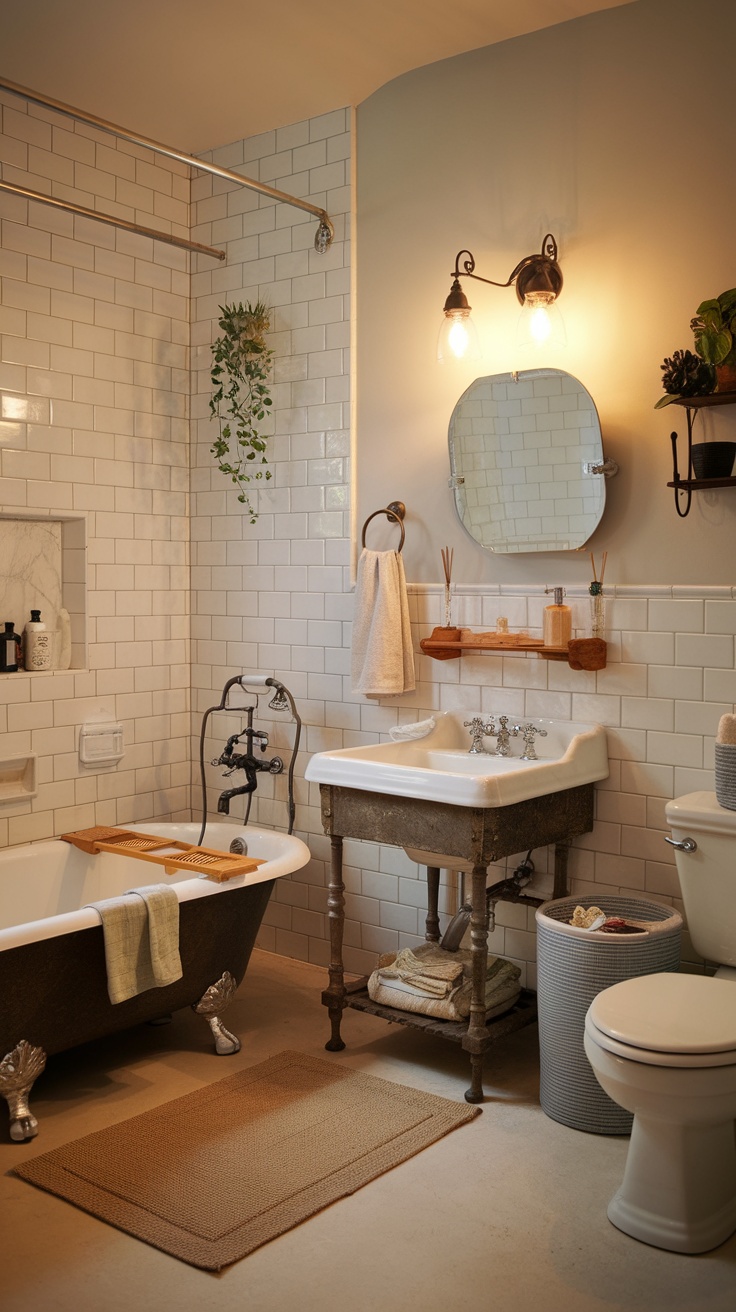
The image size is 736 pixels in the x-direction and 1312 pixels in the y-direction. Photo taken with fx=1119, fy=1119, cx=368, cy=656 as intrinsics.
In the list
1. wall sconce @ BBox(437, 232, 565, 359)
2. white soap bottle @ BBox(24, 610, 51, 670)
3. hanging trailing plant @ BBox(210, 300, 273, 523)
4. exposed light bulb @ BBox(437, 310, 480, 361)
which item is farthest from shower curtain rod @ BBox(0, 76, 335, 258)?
white soap bottle @ BBox(24, 610, 51, 670)

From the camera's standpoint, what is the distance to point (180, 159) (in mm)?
3482

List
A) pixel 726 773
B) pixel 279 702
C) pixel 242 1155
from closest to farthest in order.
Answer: pixel 242 1155 < pixel 726 773 < pixel 279 702

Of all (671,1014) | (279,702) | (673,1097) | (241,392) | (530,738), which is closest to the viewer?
(673,1097)

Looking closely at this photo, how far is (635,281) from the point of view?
11.0ft

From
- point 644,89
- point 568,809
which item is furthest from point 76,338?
point 568,809

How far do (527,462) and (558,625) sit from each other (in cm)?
55

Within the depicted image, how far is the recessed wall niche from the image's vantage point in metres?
4.15

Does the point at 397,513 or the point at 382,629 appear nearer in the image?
the point at 382,629

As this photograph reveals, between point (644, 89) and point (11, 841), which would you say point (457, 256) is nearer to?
point (644, 89)

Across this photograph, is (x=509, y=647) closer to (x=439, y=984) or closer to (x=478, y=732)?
(x=478, y=732)

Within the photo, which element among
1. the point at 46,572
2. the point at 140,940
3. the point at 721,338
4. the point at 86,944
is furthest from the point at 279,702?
the point at 721,338

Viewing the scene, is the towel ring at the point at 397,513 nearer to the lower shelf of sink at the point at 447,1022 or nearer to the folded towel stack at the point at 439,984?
the folded towel stack at the point at 439,984

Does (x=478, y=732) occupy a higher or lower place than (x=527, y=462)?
lower

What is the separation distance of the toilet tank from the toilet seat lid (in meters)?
0.29
